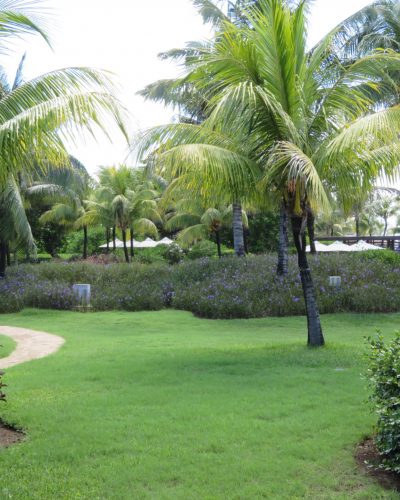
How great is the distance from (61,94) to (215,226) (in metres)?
23.9

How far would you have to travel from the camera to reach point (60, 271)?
67.1ft

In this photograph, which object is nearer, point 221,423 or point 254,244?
point 221,423

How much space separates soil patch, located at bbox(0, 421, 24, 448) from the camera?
5699 millimetres

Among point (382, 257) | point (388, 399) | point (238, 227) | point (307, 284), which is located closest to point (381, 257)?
point (382, 257)

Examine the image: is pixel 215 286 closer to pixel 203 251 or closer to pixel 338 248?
pixel 203 251

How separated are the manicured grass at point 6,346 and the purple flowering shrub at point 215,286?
18.3 feet

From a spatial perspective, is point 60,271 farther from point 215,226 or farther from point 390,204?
point 390,204

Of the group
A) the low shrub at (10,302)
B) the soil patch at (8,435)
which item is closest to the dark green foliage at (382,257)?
the low shrub at (10,302)

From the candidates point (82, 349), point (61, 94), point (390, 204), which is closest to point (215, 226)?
point (82, 349)

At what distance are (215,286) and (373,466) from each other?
12570mm

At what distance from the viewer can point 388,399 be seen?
15.9 ft

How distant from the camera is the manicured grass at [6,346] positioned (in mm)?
10572

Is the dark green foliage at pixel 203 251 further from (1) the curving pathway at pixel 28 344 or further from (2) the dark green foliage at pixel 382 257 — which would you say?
(1) the curving pathway at pixel 28 344

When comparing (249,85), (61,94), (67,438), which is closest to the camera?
(67,438)
